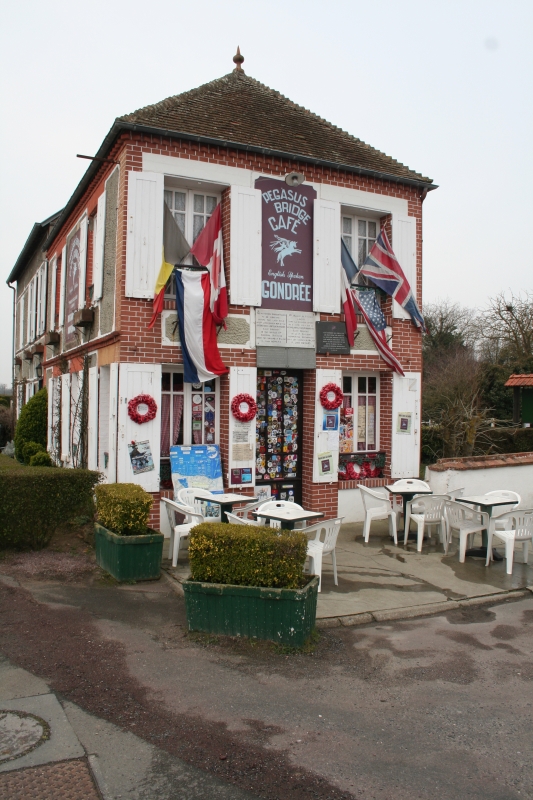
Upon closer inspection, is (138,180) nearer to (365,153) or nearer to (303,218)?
(303,218)

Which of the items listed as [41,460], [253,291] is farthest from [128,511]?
[41,460]

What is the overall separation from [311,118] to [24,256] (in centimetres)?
1454

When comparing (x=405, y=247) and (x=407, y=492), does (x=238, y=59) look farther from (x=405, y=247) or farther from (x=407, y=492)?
(x=407, y=492)

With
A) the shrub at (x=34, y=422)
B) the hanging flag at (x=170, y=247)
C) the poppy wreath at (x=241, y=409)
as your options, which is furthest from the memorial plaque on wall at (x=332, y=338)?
the shrub at (x=34, y=422)

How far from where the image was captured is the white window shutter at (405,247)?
12.0m

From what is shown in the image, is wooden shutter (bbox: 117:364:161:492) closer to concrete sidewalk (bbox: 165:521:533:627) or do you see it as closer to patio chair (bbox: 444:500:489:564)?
concrete sidewalk (bbox: 165:521:533:627)

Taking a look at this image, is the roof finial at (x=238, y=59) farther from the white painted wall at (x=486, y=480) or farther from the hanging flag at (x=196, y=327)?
the white painted wall at (x=486, y=480)

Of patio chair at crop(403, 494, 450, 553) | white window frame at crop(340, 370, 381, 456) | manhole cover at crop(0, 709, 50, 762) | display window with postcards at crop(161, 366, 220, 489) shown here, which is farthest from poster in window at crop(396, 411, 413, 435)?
manhole cover at crop(0, 709, 50, 762)

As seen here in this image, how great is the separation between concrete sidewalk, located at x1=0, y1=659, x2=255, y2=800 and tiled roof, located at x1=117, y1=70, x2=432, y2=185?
8133mm

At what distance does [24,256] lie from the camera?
23.5 m

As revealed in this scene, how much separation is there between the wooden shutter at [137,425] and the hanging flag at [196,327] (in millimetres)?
531

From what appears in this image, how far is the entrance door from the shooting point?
36.6ft

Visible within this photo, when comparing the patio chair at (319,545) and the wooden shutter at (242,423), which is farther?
the wooden shutter at (242,423)

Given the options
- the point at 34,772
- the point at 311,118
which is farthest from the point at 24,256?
the point at 34,772
